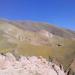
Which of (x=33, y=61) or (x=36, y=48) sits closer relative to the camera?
(x=33, y=61)

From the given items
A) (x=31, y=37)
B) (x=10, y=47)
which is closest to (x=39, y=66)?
(x=10, y=47)

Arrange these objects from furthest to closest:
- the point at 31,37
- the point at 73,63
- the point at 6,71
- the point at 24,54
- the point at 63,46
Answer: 1. the point at 31,37
2. the point at 63,46
3. the point at 73,63
4. the point at 24,54
5. the point at 6,71

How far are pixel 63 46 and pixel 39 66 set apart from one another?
1685 cm

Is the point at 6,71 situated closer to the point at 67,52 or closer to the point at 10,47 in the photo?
the point at 10,47

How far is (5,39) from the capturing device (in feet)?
182

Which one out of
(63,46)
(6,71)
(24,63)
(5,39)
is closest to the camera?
(6,71)

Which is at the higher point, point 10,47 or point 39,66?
point 10,47

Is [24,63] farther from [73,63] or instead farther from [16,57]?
[73,63]

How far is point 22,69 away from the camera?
40.7 meters

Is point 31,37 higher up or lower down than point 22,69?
higher up

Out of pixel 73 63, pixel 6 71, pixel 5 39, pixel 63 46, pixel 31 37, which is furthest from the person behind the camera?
pixel 31 37

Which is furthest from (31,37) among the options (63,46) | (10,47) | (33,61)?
(33,61)

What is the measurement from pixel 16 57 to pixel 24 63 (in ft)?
8.36

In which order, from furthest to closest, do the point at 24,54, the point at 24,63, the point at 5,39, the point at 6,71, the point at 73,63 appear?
1. the point at 5,39
2. the point at 73,63
3. the point at 24,54
4. the point at 24,63
5. the point at 6,71
